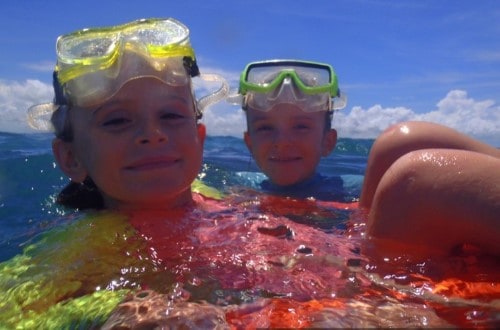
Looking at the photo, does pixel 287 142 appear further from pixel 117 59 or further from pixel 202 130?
pixel 117 59

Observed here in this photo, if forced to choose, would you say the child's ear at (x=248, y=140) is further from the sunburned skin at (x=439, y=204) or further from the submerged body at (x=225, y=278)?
the sunburned skin at (x=439, y=204)

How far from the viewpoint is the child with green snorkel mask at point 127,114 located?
2977mm

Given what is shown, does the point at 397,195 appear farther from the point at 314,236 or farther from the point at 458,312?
the point at 314,236

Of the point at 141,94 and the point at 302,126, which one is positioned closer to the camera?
the point at 141,94

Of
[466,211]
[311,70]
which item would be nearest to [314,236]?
[466,211]

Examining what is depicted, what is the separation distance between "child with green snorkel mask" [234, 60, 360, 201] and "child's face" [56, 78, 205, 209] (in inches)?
77.5

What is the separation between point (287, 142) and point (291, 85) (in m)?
0.61

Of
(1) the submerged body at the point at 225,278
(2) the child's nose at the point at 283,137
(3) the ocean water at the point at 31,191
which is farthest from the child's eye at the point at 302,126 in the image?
(1) the submerged body at the point at 225,278

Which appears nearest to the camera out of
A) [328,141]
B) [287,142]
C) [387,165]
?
[387,165]

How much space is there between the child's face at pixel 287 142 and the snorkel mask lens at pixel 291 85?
0.09 metres

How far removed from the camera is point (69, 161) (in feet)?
11.1

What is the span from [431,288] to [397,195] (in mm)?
404

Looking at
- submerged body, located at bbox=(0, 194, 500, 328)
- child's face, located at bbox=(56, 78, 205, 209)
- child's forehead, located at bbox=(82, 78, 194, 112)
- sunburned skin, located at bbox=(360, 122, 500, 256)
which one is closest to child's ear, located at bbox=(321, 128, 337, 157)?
submerged body, located at bbox=(0, 194, 500, 328)

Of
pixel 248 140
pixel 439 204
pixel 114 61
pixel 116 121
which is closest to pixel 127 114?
pixel 116 121
